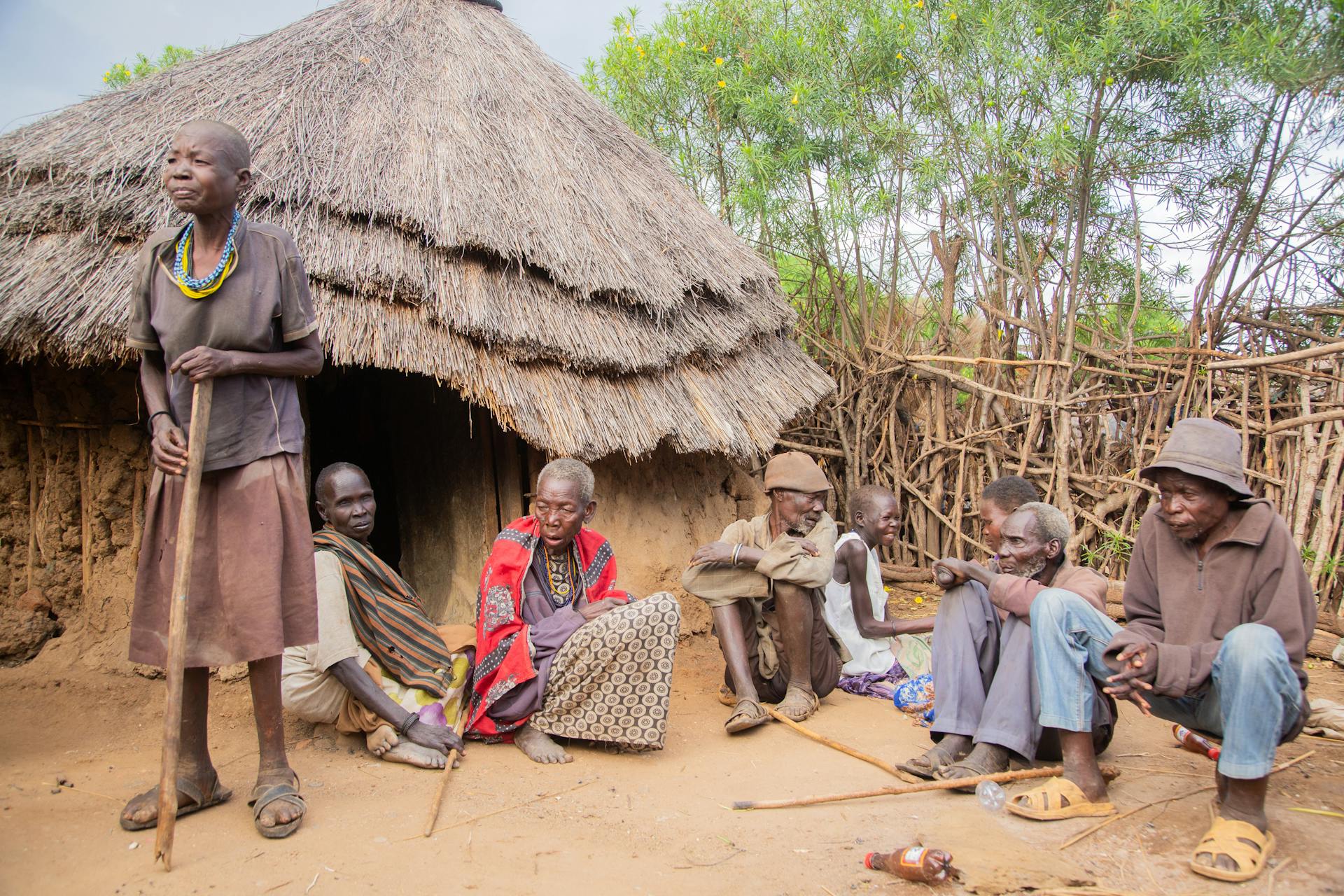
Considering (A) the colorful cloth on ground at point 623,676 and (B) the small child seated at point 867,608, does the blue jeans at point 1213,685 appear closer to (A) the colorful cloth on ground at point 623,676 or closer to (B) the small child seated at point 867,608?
(B) the small child seated at point 867,608

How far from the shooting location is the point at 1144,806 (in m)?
2.94

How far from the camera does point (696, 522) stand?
5.49 meters

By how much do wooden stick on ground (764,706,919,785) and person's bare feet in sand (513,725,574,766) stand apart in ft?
2.92

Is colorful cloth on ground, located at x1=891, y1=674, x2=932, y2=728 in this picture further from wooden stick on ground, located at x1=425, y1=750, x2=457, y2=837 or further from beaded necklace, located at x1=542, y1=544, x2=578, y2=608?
wooden stick on ground, located at x1=425, y1=750, x2=457, y2=837

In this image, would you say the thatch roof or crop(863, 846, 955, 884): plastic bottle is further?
the thatch roof

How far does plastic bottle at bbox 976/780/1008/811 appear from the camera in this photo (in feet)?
9.78

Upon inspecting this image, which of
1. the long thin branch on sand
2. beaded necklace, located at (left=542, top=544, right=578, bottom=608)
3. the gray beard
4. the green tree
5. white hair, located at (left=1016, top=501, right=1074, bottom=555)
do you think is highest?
the green tree

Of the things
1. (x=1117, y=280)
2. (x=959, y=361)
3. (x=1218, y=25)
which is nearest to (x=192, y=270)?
(x=959, y=361)

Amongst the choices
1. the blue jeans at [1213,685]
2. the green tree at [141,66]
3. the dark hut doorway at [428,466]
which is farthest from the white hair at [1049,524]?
the green tree at [141,66]

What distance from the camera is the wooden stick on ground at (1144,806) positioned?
2707mm

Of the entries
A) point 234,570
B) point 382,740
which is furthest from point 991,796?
point 234,570

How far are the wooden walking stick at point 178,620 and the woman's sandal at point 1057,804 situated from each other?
2.37 m

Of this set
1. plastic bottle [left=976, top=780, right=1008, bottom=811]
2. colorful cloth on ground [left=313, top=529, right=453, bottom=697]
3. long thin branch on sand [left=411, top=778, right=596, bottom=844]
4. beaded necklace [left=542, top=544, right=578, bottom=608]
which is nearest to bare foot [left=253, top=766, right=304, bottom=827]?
long thin branch on sand [left=411, top=778, right=596, bottom=844]

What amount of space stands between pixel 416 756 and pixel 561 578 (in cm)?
85
